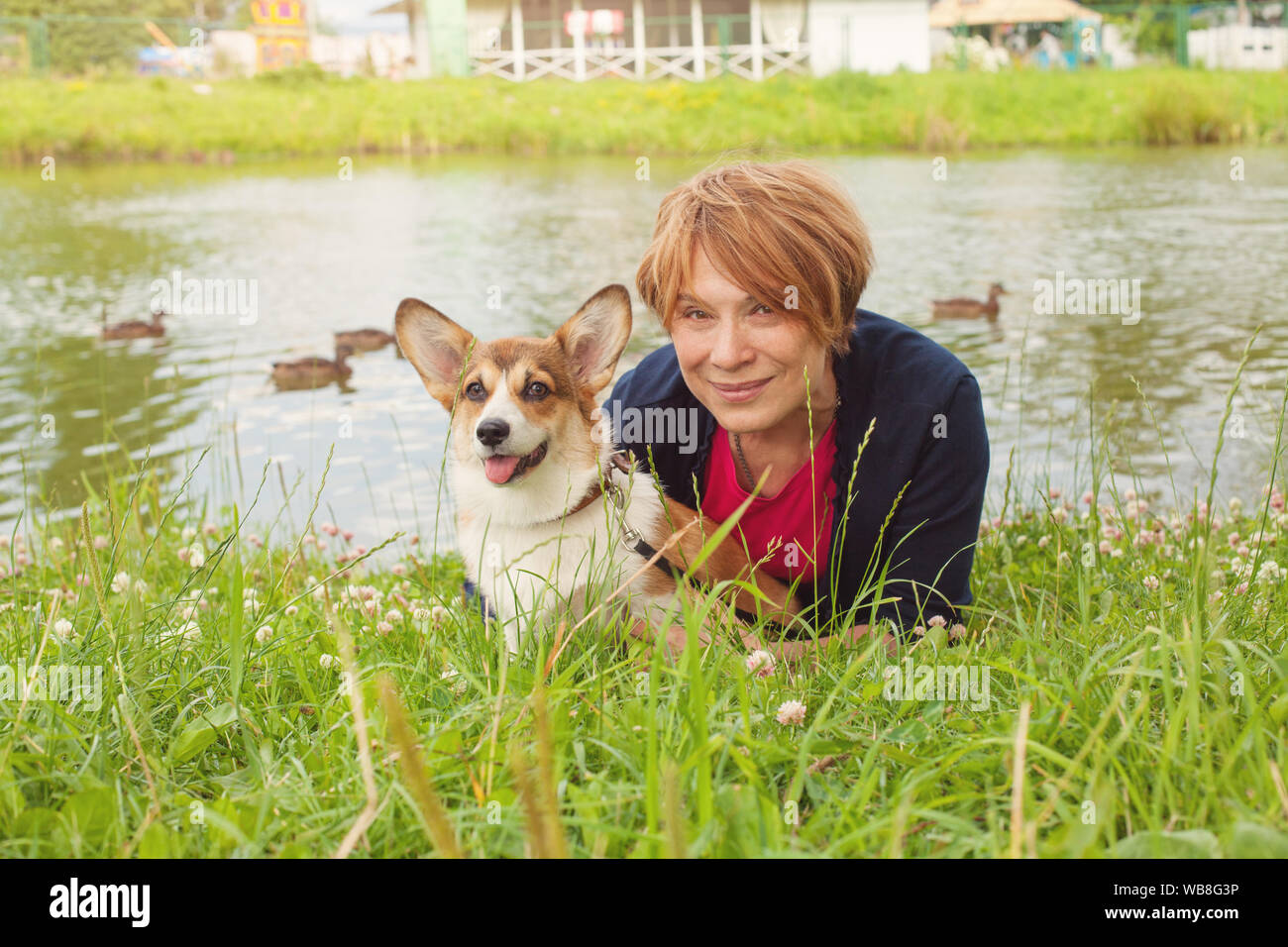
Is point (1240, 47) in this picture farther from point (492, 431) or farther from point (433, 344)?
point (492, 431)

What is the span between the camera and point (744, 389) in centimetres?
310

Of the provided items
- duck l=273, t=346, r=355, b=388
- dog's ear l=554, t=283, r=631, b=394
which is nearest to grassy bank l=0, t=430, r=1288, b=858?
dog's ear l=554, t=283, r=631, b=394

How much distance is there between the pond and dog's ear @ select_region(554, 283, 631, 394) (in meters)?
0.91

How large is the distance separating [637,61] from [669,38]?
4.58m

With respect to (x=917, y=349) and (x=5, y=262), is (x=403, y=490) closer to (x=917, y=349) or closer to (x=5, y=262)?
(x=917, y=349)

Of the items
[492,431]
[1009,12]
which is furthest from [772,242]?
[1009,12]

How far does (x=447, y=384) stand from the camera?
3443 mm

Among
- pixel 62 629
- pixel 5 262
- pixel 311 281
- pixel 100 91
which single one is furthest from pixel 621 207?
pixel 100 91

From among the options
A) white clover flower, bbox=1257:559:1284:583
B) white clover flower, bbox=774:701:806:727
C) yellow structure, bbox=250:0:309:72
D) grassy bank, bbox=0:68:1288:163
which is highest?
yellow structure, bbox=250:0:309:72

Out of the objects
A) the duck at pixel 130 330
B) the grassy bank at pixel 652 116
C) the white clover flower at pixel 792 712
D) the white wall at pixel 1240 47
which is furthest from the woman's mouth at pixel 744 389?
the white wall at pixel 1240 47

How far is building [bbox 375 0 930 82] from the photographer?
1276 inches

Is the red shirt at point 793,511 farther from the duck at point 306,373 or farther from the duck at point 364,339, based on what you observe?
the duck at point 364,339

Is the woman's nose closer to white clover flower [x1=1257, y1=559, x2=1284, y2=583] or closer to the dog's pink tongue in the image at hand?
the dog's pink tongue
